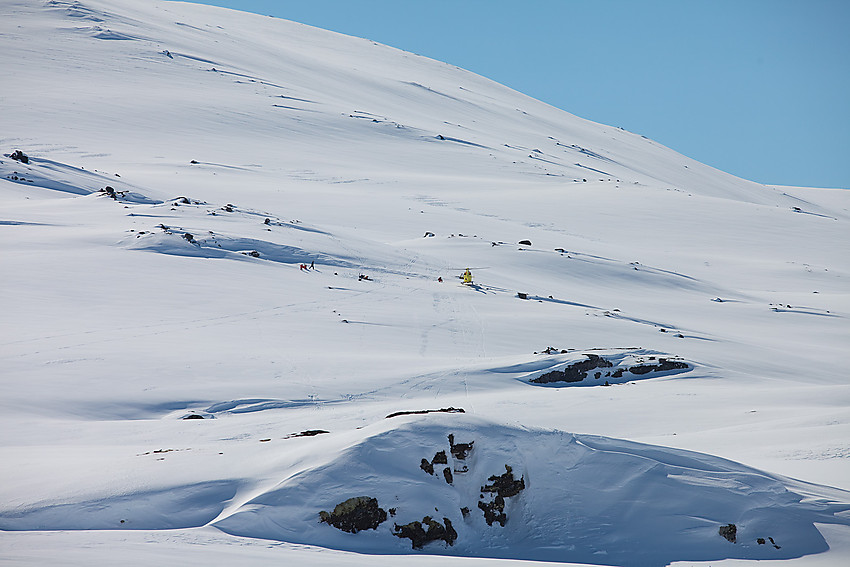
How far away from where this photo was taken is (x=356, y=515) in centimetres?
666

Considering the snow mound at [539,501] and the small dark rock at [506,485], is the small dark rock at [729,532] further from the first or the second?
the small dark rock at [506,485]

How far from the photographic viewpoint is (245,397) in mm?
11594

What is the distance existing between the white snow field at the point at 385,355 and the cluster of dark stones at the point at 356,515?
0.8 inches

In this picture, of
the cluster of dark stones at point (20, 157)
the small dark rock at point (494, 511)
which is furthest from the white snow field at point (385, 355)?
the cluster of dark stones at point (20, 157)

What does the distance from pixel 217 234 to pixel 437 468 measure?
15181 mm

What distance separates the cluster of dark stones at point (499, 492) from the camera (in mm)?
7105

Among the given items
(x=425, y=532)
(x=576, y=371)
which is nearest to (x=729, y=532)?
(x=425, y=532)

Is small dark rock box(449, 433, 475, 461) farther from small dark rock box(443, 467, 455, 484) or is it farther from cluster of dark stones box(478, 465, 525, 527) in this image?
cluster of dark stones box(478, 465, 525, 527)

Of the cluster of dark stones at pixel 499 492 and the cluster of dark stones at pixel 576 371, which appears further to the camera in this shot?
the cluster of dark stones at pixel 576 371

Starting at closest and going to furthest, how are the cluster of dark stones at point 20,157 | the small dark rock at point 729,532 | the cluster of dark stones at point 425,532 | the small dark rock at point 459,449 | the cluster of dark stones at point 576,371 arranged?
the cluster of dark stones at point 425,532, the small dark rock at point 729,532, the small dark rock at point 459,449, the cluster of dark stones at point 576,371, the cluster of dark stones at point 20,157

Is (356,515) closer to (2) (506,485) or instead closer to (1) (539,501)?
(2) (506,485)

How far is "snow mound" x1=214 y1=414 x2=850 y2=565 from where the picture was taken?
6.65 metres

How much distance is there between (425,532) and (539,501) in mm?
Answer: 1113

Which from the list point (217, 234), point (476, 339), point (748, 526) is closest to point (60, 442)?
point (748, 526)
